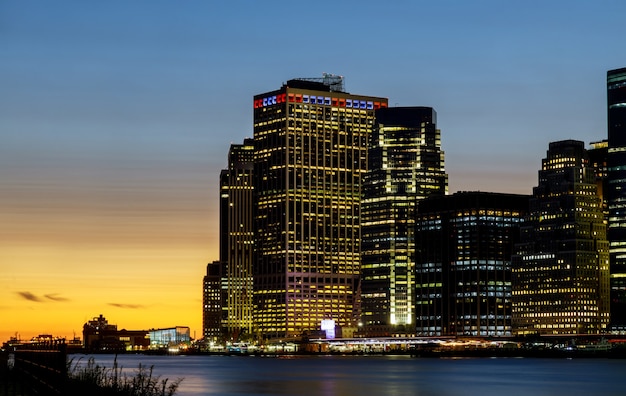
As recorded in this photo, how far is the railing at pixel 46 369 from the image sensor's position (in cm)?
4197

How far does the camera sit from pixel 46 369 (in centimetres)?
4872

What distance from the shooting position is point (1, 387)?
55719mm

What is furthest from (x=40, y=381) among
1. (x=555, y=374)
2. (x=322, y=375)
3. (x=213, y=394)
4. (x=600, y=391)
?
(x=555, y=374)

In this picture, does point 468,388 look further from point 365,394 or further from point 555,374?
point 555,374

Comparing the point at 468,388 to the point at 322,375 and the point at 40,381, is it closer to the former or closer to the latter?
the point at 322,375

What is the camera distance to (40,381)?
164 feet

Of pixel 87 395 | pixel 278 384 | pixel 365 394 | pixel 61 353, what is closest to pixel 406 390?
pixel 365 394

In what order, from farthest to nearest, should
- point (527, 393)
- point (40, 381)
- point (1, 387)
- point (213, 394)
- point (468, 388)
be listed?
point (468, 388)
point (527, 393)
point (213, 394)
point (1, 387)
point (40, 381)

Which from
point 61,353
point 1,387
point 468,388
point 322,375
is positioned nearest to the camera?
point 61,353

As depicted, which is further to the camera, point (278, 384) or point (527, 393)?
point (278, 384)

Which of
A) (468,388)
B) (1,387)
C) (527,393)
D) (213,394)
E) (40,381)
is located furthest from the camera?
(468,388)

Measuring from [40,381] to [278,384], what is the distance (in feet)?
304

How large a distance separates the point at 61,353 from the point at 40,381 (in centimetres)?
905

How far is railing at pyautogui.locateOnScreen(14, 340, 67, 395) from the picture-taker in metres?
42.0
